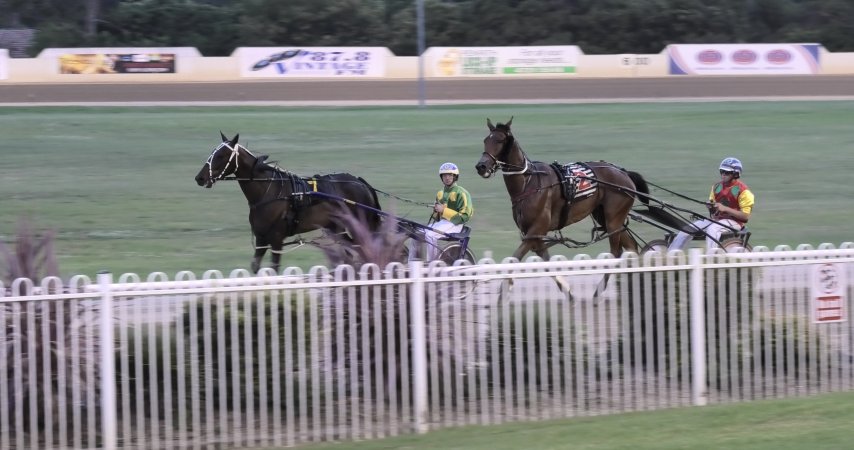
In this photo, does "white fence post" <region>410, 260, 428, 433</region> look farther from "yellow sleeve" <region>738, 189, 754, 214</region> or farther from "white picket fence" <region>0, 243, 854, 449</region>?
"yellow sleeve" <region>738, 189, 754, 214</region>

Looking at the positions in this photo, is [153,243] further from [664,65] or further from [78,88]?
[664,65]

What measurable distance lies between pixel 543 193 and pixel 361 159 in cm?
1359

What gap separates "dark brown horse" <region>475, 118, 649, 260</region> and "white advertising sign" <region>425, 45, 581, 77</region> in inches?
1104

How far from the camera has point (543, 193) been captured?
12.3m

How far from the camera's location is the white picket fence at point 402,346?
7.13m

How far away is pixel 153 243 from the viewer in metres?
16.2

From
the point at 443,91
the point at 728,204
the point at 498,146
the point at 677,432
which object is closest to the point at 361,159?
the point at 498,146

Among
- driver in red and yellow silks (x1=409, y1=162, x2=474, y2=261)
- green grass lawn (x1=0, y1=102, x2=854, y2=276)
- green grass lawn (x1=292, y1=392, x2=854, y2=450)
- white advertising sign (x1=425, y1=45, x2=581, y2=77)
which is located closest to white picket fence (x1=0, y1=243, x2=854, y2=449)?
green grass lawn (x1=292, y1=392, x2=854, y2=450)

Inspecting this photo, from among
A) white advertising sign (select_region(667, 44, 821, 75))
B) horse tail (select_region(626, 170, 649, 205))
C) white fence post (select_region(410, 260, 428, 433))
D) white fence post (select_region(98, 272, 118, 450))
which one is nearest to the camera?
white fence post (select_region(98, 272, 118, 450))

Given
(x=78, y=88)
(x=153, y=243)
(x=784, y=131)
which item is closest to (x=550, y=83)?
(x=784, y=131)

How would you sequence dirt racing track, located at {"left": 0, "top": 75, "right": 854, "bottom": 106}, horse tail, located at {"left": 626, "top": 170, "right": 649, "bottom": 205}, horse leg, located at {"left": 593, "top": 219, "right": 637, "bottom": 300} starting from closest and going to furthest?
horse leg, located at {"left": 593, "top": 219, "right": 637, "bottom": 300} < horse tail, located at {"left": 626, "top": 170, "right": 649, "bottom": 205} < dirt racing track, located at {"left": 0, "top": 75, "right": 854, "bottom": 106}

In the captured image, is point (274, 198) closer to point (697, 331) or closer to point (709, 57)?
point (697, 331)

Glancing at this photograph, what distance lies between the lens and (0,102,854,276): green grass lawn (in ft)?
55.2

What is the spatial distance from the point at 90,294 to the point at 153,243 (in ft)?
30.3
